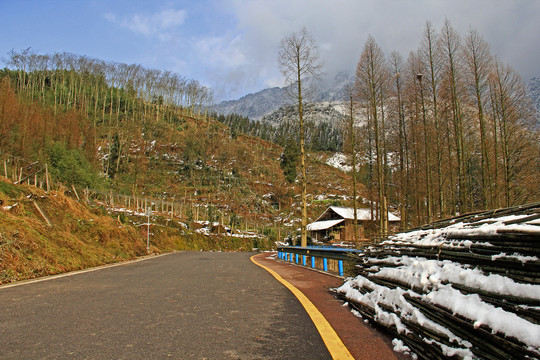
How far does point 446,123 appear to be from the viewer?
63.4 feet

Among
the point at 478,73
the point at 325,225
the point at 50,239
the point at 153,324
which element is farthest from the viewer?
the point at 325,225

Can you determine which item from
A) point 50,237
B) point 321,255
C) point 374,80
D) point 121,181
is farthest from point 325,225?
point 121,181

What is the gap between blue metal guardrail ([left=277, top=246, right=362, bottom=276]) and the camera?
27.9 feet

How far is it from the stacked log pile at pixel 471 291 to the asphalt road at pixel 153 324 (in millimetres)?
874

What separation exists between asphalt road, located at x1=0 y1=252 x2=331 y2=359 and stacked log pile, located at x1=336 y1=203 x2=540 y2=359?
874mm

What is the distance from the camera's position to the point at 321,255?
1062 cm

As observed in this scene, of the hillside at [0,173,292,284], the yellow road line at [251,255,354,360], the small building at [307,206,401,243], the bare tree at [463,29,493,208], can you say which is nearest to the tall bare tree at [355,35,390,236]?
the bare tree at [463,29,493,208]

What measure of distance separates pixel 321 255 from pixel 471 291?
8385 millimetres

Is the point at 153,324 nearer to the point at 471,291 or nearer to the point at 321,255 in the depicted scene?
the point at 471,291

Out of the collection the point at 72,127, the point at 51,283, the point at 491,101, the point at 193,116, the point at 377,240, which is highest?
the point at 193,116

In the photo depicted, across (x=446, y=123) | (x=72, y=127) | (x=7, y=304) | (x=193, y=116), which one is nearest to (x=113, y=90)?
(x=193, y=116)

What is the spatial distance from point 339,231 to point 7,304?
1591 inches

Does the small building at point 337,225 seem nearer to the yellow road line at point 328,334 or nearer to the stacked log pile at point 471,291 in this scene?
the yellow road line at point 328,334

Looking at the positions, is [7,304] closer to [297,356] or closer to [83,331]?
[83,331]
